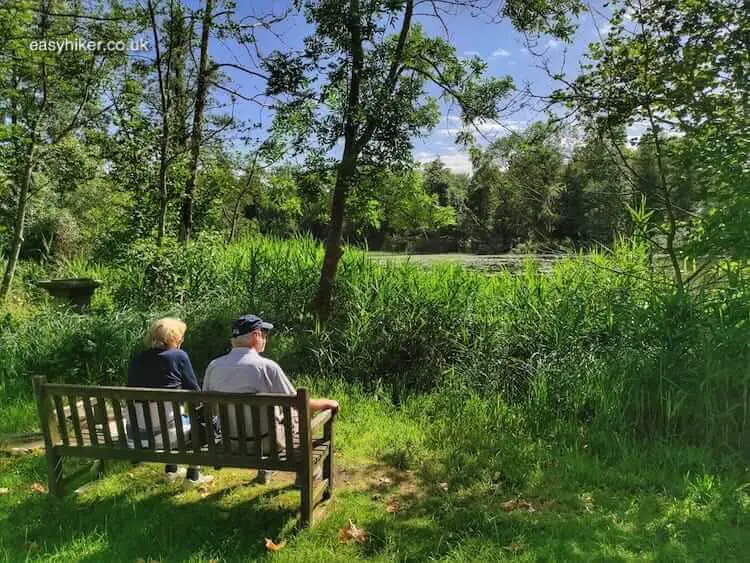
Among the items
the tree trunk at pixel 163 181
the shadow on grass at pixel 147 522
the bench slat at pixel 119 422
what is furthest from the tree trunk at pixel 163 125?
the bench slat at pixel 119 422

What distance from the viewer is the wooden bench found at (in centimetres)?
288

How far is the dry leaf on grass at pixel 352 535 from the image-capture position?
291cm

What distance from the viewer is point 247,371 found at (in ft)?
10.2

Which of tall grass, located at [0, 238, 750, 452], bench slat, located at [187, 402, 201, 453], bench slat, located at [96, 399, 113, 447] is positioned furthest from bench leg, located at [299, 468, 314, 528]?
tall grass, located at [0, 238, 750, 452]

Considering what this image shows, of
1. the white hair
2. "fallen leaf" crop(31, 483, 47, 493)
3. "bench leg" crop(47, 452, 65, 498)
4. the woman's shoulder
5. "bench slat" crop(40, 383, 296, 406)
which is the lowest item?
"fallen leaf" crop(31, 483, 47, 493)

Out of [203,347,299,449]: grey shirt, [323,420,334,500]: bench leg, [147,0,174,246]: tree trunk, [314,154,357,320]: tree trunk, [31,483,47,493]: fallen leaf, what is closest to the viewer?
[203,347,299,449]: grey shirt

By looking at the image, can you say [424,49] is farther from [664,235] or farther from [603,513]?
[603,513]

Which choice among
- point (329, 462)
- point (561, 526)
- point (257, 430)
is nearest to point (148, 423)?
point (257, 430)

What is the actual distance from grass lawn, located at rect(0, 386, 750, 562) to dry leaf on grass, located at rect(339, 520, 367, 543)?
42 mm

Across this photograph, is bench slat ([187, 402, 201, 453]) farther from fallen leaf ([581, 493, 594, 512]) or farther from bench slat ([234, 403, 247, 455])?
fallen leaf ([581, 493, 594, 512])

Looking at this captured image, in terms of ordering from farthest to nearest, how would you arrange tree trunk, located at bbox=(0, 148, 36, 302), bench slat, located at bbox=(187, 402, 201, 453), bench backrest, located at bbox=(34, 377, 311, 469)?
tree trunk, located at bbox=(0, 148, 36, 302) → bench slat, located at bbox=(187, 402, 201, 453) → bench backrest, located at bbox=(34, 377, 311, 469)

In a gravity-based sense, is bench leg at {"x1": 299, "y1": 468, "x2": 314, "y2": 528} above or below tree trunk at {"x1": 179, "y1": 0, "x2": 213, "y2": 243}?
below

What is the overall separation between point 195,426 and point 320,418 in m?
0.70

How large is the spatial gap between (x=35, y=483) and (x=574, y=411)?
415cm
